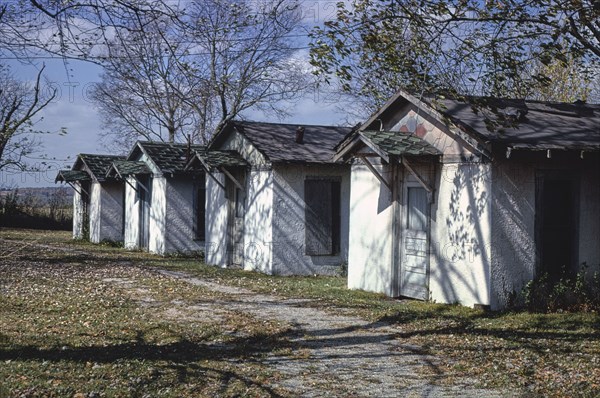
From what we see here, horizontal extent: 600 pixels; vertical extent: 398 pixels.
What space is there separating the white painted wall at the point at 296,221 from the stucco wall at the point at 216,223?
2.96 metres

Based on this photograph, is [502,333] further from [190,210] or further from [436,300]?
[190,210]

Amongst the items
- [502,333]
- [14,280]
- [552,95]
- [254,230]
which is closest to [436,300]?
[502,333]

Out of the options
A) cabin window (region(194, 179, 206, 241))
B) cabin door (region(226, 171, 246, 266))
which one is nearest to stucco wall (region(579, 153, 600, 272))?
cabin door (region(226, 171, 246, 266))

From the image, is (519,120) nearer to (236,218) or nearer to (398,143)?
(398,143)

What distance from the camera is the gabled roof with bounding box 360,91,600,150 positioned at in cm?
1336

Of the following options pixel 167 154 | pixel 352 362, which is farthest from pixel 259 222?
pixel 352 362

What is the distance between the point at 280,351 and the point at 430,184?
19.8ft

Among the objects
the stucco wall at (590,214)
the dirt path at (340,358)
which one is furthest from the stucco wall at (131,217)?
the stucco wall at (590,214)

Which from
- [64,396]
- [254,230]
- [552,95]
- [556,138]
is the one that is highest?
[552,95]

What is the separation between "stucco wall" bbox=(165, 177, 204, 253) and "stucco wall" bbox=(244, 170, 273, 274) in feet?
17.8

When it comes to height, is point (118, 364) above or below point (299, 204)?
below

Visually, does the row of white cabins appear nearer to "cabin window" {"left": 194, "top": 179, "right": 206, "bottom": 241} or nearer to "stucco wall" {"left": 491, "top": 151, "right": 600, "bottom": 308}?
"stucco wall" {"left": 491, "top": 151, "right": 600, "bottom": 308}

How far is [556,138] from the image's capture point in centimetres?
1397

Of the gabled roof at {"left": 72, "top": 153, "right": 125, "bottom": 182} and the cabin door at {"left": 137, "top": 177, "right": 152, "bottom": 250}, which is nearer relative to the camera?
the cabin door at {"left": 137, "top": 177, "right": 152, "bottom": 250}
